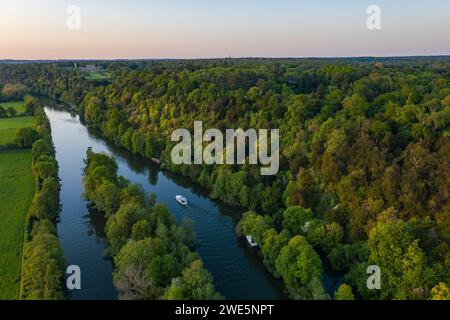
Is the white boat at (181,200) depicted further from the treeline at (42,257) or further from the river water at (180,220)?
the treeline at (42,257)

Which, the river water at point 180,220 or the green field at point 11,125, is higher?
the green field at point 11,125

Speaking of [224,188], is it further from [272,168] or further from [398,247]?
[398,247]

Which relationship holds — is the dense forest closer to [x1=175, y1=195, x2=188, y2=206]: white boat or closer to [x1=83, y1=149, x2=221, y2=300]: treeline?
[x1=175, y1=195, x2=188, y2=206]: white boat

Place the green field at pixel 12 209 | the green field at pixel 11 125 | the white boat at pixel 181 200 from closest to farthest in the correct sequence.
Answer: the green field at pixel 12 209 < the white boat at pixel 181 200 < the green field at pixel 11 125

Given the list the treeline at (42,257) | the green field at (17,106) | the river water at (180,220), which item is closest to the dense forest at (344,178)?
the river water at (180,220)

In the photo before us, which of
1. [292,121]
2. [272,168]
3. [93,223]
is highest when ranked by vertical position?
[292,121]

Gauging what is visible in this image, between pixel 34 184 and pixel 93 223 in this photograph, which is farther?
pixel 34 184

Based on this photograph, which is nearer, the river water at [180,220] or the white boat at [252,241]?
the river water at [180,220]

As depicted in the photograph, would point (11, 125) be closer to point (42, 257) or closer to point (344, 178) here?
point (42, 257)
